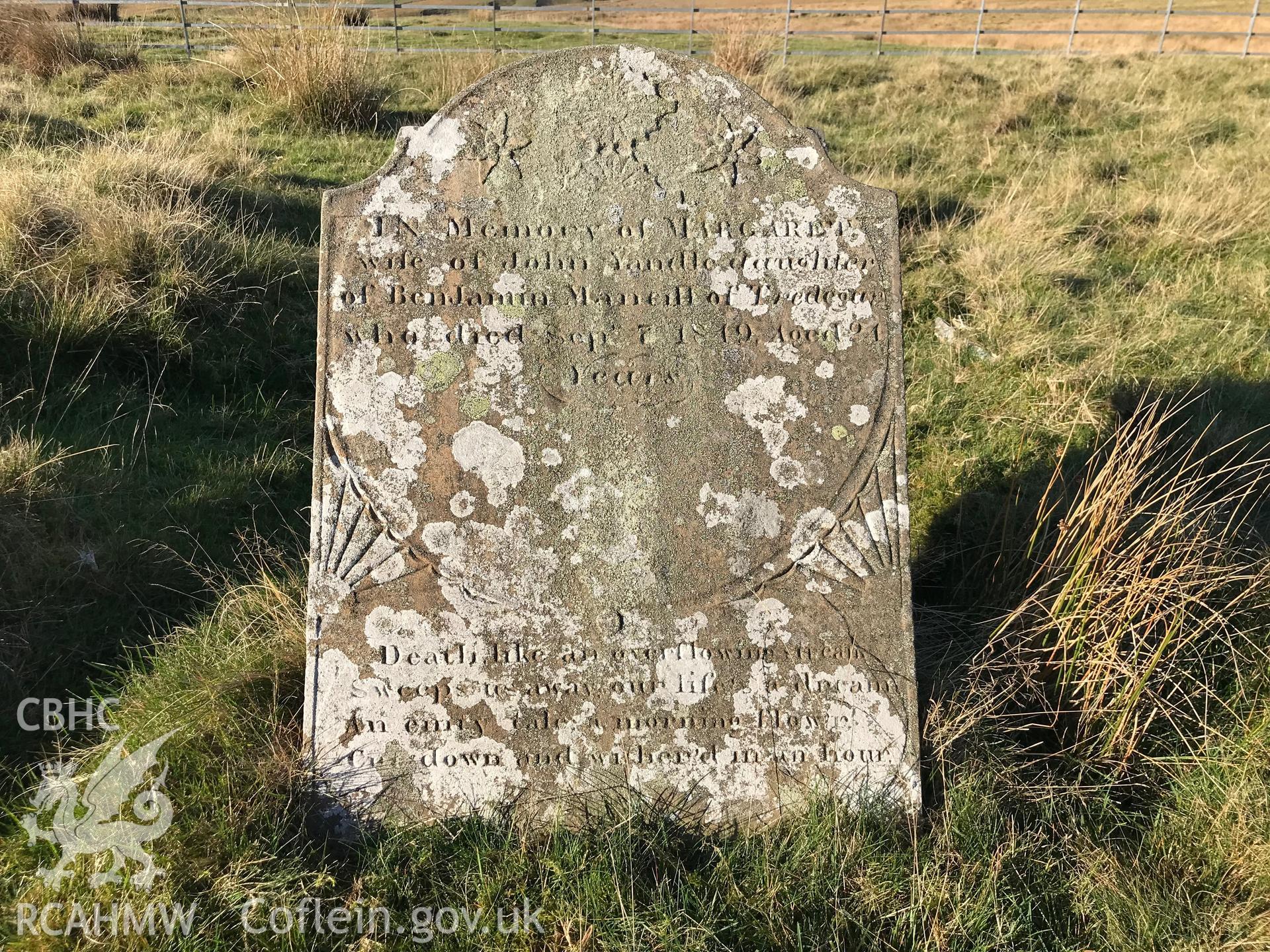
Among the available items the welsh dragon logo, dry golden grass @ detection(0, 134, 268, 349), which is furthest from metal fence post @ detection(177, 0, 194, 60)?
the welsh dragon logo

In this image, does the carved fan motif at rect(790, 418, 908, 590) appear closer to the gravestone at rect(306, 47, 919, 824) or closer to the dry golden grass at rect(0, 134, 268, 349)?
the gravestone at rect(306, 47, 919, 824)

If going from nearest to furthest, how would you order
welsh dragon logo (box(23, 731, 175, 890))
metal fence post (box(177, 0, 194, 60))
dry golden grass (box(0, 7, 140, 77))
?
welsh dragon logo (box(23, 731, 175, 890)), dry golden grass (box(0, 7, 140, 77)), metal fence post (box(177, 0, 194, 60))

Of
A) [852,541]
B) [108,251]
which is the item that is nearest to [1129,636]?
[852,541]

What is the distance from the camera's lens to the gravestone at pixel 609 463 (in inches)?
120

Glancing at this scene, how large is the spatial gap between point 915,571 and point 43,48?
10.7 meters

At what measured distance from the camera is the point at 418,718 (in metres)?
3.04

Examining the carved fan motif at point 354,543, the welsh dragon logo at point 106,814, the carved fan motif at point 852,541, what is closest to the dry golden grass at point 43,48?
the carved fan motif at point 354,543

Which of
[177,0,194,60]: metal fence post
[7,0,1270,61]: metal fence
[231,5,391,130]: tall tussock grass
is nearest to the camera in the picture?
[231,5,391,130]: tall tussock grass

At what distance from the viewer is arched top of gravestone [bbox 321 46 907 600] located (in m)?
3.09

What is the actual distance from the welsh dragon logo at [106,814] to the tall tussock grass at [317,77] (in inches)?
289

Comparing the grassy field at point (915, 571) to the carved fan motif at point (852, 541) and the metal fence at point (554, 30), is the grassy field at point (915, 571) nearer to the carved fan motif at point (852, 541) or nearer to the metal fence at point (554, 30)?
the carved fan motif at point (852, 541)

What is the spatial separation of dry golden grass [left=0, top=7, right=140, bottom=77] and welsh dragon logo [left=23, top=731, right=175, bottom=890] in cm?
974

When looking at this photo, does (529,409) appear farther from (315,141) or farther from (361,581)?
(315,141)

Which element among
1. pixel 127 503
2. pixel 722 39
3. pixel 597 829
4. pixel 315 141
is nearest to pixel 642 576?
pixel 597 829
